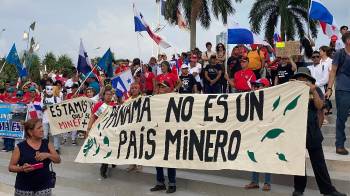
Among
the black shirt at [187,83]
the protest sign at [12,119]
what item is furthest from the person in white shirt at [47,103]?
the black shirt at [187,83]

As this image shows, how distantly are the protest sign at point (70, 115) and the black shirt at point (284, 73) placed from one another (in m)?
4.33

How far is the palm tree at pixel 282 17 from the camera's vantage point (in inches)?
1337

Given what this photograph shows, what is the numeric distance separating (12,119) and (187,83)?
15.4ft

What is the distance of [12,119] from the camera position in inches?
487

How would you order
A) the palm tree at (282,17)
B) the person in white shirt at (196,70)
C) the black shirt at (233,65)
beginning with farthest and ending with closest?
the palm tree at (282,17)
the person in white shirt at (196,70)
the black shirt at (233,65)

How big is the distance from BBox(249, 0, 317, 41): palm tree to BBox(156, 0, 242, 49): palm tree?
198 inches

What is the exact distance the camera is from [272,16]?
3634 centimetres

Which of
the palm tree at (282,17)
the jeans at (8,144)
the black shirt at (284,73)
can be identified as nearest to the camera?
the black shirt at (284,73)

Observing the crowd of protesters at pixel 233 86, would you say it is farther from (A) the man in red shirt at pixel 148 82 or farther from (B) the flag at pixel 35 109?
(B) the flag at pixel 35 109

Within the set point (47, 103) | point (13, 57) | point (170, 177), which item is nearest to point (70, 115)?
point (47, 103)

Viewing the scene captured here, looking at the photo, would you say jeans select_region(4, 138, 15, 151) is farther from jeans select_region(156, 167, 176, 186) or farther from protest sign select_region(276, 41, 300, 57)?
protest sign select_region(276, 41, 300, 57)

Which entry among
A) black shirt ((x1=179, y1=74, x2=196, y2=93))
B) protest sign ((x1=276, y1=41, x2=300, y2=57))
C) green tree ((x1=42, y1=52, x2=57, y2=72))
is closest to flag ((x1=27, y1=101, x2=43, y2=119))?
black shirt ((x1=179, y1=74, x2=196, y2=93))

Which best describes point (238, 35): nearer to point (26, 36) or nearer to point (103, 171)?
point (103, 171)

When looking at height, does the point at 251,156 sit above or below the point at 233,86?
below
